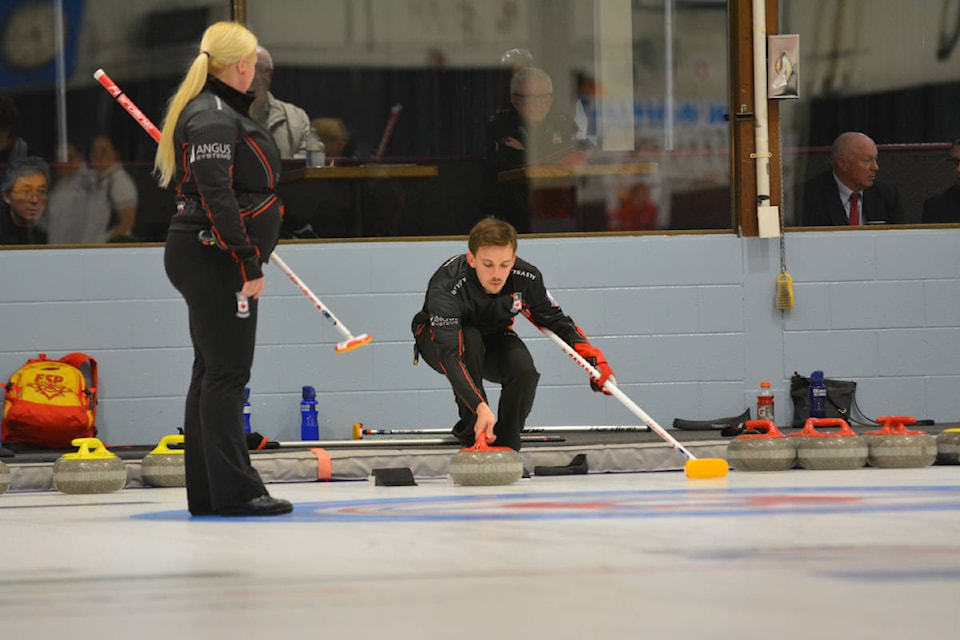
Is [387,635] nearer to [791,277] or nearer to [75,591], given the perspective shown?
[75,591]

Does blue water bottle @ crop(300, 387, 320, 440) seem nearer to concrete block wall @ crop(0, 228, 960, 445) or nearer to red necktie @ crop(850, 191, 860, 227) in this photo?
concrete block wall @ crop(0, 228, 960, 445)

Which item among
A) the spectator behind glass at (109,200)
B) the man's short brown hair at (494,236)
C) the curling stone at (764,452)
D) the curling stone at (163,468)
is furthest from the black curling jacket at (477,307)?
the spectator behind glass at (109,200)

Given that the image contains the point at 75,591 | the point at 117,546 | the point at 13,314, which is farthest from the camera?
the point at 13,314

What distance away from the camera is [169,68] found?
5.86 metres

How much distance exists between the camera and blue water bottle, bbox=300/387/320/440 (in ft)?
18.8

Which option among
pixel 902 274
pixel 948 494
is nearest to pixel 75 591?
pixel 948 494

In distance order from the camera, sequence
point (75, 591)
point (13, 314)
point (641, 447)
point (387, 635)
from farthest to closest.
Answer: point (13, 314)
point (641, 447)
point (75, 591)
point (387, 635)

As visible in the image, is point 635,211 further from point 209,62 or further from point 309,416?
point 209,62

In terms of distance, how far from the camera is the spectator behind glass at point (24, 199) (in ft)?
19.2

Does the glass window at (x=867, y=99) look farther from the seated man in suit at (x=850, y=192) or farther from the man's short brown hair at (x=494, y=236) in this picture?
the man's short brown hair at (x=494, y=236)

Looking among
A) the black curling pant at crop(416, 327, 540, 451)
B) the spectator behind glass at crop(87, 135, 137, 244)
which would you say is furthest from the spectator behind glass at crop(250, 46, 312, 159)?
the black curling pant at crop(416, 327, 540, 451)

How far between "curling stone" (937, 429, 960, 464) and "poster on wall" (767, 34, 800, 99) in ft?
6.55

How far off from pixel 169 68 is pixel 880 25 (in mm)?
3252

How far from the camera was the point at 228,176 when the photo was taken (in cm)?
312
